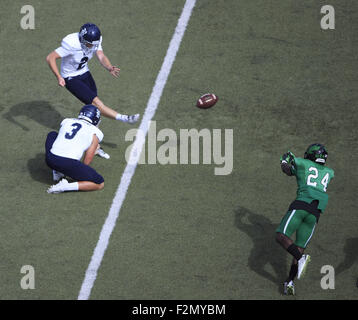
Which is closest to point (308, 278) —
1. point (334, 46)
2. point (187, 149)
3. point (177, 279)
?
point (177, 279)

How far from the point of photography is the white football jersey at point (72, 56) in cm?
1118

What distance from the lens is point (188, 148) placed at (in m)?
11.6

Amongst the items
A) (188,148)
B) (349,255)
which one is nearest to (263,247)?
(349,255)

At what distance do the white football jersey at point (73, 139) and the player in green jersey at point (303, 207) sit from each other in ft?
9.00

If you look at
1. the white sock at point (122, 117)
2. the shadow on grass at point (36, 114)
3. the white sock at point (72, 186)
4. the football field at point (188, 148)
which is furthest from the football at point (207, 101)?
the white sock at point (72, 186)

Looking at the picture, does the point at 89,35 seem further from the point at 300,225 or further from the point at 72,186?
the point at 300,225

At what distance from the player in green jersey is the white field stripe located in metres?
2.27

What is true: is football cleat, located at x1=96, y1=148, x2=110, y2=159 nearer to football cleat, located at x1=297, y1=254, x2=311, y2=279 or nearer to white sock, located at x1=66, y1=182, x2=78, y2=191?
white sock, located at x1=66, y1=182, x2=78, y2=191

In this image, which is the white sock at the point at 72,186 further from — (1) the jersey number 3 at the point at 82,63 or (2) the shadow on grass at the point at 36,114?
(1) the jersey number 3 at the point at 82,63

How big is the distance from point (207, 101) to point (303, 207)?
352 centimetres

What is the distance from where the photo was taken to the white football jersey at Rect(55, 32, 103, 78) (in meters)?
11.2

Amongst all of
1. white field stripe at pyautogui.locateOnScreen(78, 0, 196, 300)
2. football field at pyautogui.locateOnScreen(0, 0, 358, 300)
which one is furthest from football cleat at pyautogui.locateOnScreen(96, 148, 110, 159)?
white field stripe at pyautogui.locateOnScreen(78, 0, 196, 300)

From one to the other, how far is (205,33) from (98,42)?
9.99 feet

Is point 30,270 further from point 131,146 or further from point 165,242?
point 131,146
